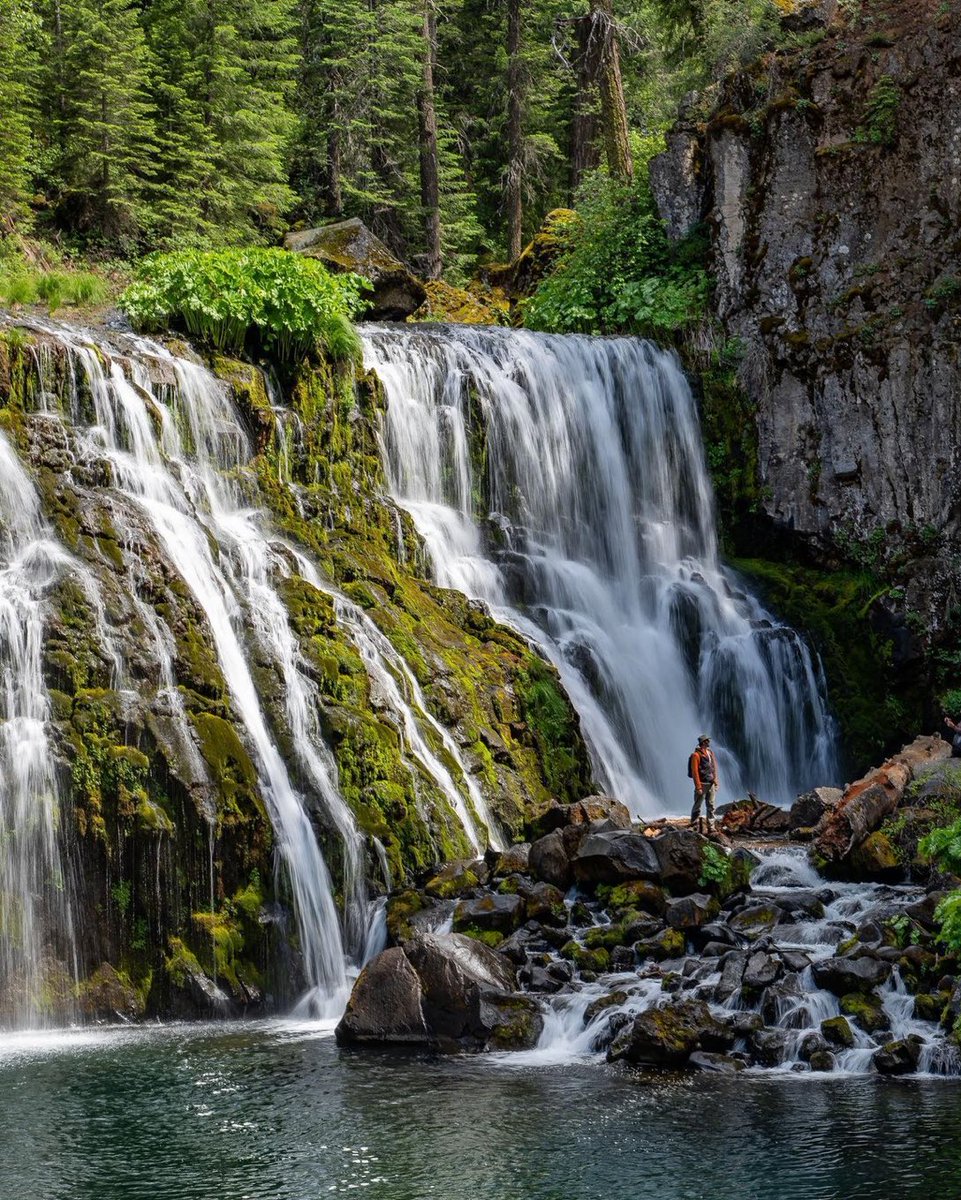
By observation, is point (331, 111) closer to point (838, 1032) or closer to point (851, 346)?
point (851, 346)

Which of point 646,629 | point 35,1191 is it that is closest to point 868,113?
point 646,629

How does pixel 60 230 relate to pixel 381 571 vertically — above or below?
above

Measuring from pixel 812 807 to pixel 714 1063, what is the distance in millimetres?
6868

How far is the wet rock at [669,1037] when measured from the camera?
10.1 m

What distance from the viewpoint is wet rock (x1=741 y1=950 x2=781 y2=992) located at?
10.8 m

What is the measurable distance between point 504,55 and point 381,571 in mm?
24488

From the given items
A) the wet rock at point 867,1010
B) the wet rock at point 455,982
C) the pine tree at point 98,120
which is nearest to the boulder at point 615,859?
the wet rock at point 455,982

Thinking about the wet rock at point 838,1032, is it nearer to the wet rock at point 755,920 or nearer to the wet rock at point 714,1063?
the wet rock at point 714,1063

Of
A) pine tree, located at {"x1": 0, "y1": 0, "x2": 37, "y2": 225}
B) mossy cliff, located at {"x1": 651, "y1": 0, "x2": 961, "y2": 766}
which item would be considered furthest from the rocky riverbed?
pine tree, located at {"x1": 0, "y1": 0, "x2": 37, "y2": 225}

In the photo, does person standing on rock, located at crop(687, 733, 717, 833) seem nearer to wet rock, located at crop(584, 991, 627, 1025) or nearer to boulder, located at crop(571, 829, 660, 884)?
boulder, located at crop(571, 829, 660, 884)

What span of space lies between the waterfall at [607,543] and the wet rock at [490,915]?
5.35 meters

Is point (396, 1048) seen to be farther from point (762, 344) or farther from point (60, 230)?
point (60, 230)

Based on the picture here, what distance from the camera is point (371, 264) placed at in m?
26.1

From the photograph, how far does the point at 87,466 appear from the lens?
14.9 metres
